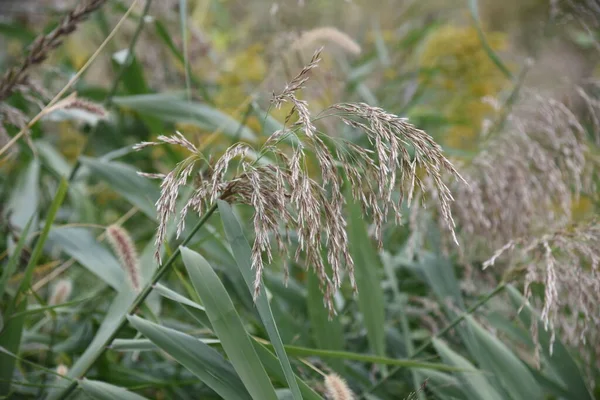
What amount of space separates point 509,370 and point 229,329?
0.51 m

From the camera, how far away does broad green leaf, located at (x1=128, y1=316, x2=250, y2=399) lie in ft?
2.27

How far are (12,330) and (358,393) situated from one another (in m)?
A: 0.64

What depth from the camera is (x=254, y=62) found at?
2334 mm

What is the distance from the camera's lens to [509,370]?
3.05ft

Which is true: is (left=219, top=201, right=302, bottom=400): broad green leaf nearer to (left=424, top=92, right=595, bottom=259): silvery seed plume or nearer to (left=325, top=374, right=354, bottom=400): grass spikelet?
(left=325, top=374, right=354, bottom=400): grass spikelet

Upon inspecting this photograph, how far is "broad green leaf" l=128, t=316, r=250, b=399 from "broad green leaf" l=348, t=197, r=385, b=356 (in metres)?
0.34

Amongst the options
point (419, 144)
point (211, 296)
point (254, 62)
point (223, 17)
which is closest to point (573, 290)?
point (419, 144)

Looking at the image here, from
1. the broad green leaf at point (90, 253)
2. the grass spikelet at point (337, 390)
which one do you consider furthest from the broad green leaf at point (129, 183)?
the grass spikelet at point (337, 390)

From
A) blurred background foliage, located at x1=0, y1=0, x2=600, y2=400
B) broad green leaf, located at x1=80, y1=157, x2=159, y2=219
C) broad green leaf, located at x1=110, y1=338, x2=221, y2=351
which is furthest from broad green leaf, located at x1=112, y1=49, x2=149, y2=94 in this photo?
broad green leaf, located at x1=110, y1=338, x2=221, y2=351

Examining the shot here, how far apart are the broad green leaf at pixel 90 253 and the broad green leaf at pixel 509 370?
1.97 ft

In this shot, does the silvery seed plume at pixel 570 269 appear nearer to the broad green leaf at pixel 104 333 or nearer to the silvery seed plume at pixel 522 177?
the silvery seed plume at pixel 522 177

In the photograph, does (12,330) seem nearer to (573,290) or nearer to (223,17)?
(573,290)

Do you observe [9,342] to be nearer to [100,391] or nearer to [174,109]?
[100,391]

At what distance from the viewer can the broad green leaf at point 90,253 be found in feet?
3.27
